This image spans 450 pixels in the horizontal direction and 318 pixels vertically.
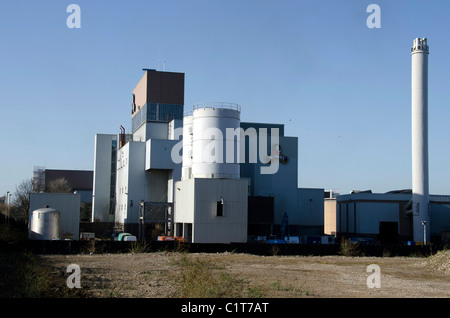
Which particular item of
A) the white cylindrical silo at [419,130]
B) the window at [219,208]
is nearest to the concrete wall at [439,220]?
the white cylindrical silo at [419,130]

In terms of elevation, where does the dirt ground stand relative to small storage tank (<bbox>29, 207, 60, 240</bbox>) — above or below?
below

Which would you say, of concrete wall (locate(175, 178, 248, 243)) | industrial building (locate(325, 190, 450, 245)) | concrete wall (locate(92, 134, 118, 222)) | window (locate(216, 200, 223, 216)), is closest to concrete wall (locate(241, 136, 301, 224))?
industrial building (locate(325, 190, 450, 245))

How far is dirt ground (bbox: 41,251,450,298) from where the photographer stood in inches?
775

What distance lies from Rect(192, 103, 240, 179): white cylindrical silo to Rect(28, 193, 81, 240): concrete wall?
14.1 m

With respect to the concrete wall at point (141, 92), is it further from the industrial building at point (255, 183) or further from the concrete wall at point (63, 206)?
the concrete wall at point (63, 206)

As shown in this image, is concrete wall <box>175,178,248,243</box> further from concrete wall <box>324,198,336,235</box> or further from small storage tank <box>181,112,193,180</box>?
concrete wall <box>324,198,336,235</box>

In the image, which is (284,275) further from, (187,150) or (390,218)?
(390,218)

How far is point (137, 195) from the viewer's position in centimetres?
6556

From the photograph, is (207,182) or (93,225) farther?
(93,225)

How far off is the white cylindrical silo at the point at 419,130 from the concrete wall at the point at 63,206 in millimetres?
37535

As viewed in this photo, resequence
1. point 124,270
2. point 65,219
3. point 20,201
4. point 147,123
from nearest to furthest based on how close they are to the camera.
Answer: point 124,270 < point 65,219 < point 147,123 < point 20,201
